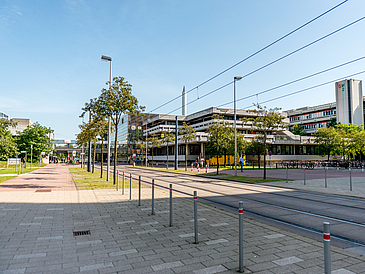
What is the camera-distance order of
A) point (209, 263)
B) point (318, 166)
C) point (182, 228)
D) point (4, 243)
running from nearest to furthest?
point (209, 263)
point (4, 243)
point (182, 228)
point (318, 166)

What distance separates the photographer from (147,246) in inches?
202

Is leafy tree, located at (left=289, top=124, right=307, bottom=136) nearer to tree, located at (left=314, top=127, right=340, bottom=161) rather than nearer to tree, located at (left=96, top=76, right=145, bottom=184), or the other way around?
tree, located at (left=314, top=127, right=340, bottom=161)

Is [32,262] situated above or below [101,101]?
below

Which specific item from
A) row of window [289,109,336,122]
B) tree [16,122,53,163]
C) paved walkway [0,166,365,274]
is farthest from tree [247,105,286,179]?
row of window [289,109,336,122]

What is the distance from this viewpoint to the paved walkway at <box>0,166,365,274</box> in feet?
13.6

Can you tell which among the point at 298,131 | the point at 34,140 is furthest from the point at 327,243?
the point at 298,131

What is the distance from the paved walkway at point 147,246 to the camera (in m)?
4.16

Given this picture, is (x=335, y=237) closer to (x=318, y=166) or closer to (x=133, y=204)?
(x=133, y=204)

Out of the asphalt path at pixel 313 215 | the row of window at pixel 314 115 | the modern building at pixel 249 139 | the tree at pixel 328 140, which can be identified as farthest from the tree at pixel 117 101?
the row of window at pixel 314 115

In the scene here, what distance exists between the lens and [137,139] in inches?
3467

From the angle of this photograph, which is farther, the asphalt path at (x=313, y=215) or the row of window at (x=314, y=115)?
the row of window at (x=314, y=115)

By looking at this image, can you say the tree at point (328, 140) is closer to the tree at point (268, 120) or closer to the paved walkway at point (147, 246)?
the tree at point (268, 120)

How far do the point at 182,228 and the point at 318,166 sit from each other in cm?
4238

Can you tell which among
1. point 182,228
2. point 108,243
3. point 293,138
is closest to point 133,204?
point 182,228
